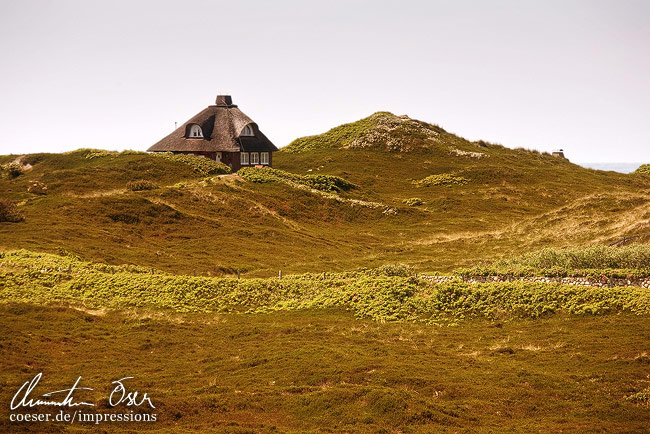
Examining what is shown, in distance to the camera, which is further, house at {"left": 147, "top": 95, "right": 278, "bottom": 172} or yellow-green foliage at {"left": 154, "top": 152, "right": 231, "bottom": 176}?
house at {"left": 147, "top": 95, "right": 278, "bottom": 172}

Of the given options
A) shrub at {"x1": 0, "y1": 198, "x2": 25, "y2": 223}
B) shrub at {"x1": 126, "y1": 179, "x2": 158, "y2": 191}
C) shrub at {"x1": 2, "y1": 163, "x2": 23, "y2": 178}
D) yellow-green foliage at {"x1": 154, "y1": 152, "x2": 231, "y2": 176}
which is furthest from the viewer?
shrub at {"x1": 2, "y1": 163, "x2": 23, "y2": 178}

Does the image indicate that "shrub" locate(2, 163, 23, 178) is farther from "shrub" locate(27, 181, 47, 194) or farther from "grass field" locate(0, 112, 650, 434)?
"shrub" locate(27, 181, 47, 194)

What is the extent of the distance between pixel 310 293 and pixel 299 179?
4787cm

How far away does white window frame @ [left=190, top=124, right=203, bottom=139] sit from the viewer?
9281 centimetres

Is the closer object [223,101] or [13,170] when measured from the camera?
[13,170]

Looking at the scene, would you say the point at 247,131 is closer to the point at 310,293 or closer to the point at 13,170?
the point at 13,170

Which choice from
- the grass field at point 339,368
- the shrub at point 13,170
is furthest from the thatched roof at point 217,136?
the grass field at point 339,368

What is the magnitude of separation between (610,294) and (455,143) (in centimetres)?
8728

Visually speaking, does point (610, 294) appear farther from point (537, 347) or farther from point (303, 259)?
point (303, 259)

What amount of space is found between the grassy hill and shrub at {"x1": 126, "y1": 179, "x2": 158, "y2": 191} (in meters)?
1.65

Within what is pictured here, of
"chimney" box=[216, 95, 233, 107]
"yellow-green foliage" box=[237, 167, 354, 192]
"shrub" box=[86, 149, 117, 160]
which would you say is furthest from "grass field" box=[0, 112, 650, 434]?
"chimney" box=[216, 95, 233, 107]

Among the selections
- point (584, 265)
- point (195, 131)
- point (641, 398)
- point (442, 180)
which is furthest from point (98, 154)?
point (641, 398)

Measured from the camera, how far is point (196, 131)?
92875 millimetres

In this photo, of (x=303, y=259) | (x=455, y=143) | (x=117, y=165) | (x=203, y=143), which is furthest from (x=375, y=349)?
(x=455, y=143)
